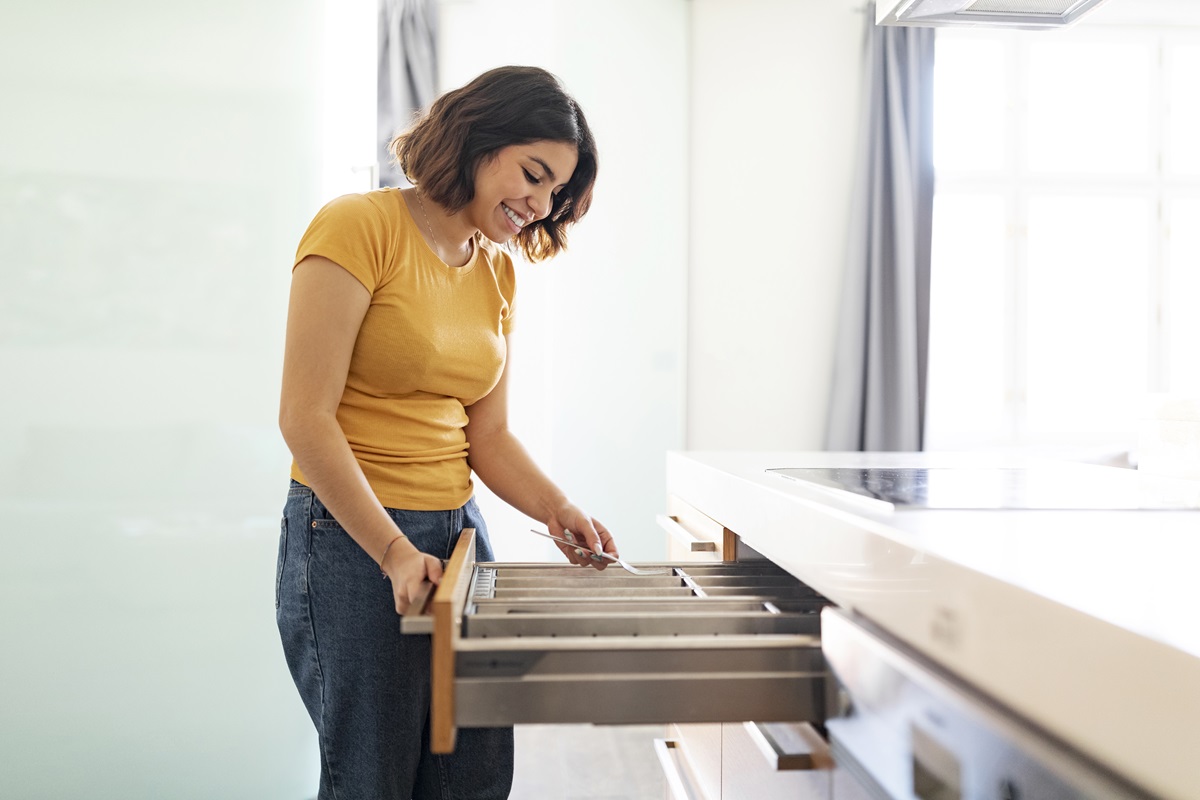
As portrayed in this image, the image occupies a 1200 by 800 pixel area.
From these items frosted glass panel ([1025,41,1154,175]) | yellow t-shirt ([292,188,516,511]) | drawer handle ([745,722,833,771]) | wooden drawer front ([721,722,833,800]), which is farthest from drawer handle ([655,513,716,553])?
frosted glass panel ([1025,41,1154,175])

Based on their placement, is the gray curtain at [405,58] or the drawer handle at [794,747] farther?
the gray curtain at [405,58]

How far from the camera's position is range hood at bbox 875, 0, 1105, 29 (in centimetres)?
157

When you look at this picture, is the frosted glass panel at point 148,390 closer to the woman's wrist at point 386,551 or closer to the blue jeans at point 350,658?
the blue jeans at point 350,658

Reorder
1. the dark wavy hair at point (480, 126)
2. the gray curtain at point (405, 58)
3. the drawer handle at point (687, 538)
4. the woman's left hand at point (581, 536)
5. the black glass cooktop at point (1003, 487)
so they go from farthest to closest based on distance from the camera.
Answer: the gray curtain at point (405, 58), the drawer handle at point (687, 538), the woman's left hand at point (581, 536), the dark wavy hair at point (480, 126), the black glass cooktop at point (1003, 487)

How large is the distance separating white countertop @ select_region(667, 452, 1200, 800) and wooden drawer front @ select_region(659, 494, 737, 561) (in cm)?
28

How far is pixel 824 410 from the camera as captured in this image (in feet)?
12.5

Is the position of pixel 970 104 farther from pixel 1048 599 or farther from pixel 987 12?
pixel 1048 599

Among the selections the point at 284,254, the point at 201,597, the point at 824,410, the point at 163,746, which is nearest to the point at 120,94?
the point at 284,254

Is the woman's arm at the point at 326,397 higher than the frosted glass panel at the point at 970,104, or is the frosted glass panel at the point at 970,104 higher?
the frosted glass panel at the point at 970,104

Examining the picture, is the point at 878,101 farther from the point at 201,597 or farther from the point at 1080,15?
the point at 201,597

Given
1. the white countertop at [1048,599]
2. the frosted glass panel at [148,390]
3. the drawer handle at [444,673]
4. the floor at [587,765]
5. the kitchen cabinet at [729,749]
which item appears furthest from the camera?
the floor at [587,765]

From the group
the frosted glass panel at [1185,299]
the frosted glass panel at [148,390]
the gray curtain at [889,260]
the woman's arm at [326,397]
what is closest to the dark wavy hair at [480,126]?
the woman's arm at [326,397]

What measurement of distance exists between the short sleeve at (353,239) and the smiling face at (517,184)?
156mm

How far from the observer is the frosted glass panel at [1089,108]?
3998 mm
